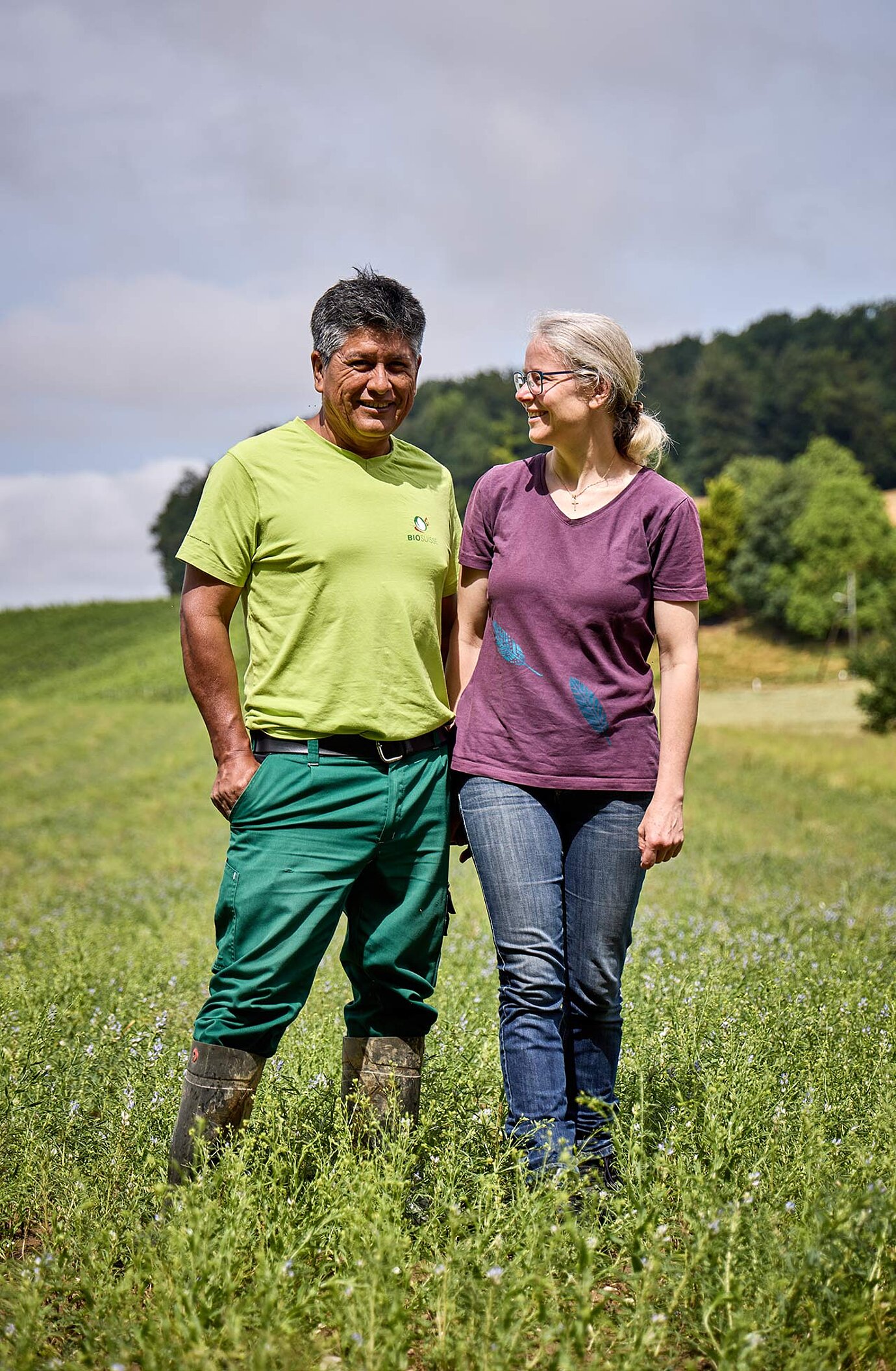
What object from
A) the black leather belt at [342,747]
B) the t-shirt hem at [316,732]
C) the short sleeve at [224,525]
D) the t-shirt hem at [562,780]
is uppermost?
the short sleeve at [224,525]

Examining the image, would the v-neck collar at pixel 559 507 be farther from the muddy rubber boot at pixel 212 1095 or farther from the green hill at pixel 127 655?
the green hill at pixel 127 655

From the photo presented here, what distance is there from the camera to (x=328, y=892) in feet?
10.4

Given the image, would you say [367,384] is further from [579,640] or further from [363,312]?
[579,640]

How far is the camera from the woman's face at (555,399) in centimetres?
332

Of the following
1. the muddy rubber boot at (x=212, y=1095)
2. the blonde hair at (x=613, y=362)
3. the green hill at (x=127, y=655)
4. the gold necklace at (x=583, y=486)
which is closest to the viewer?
the muddy rubber boot at (x=212, y=1095)

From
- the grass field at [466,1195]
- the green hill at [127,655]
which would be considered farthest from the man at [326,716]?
the green hill at [127,655]

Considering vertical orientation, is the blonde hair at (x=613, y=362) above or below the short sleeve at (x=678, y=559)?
above

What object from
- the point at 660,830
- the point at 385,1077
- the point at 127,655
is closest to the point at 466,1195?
the point at 385,1077

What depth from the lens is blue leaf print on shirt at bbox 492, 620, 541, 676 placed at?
3.33m

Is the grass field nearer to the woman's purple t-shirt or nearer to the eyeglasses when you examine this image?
the woman's purple t-shirt

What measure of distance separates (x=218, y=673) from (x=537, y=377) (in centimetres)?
124

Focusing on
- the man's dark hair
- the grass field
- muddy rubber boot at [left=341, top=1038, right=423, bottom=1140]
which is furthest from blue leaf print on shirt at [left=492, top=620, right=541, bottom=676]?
the grass field

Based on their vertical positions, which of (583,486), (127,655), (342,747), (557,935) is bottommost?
(127,655)

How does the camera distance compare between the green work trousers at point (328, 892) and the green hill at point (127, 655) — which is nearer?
the green work trousers at point (328, 892)
